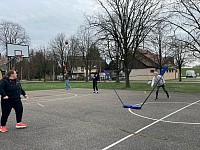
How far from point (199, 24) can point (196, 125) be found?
50.2 feet

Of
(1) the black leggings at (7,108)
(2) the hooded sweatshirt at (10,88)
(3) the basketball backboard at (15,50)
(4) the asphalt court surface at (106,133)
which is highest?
(3) the basketball backboard at (15,50)

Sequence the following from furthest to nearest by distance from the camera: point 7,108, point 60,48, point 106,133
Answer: point 60,48, point 7,108, point 106,133

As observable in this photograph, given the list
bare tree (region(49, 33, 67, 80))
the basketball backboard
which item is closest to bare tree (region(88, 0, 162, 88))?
the basketball backboard

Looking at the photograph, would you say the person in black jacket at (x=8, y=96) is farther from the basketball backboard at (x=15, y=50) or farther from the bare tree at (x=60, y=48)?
the bare tree at (x=60, y=48)

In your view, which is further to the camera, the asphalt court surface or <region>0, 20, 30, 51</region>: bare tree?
<region>0, 20, 30, 51</region>: bare tree

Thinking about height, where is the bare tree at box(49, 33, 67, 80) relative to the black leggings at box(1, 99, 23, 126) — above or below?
above

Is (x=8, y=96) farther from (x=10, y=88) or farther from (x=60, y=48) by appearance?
(x=60, y=48)

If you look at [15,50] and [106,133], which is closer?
[106,133]

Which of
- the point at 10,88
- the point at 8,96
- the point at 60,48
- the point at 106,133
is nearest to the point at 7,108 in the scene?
the point at 8,96

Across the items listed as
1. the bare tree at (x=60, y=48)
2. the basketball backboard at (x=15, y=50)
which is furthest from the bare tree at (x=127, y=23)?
the bare tree at (x=60, y=48)

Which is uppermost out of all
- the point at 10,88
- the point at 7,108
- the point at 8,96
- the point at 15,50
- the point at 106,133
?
the point at 15,50

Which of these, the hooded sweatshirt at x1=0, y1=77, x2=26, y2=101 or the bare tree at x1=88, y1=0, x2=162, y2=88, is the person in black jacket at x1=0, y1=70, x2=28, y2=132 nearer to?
the hooded sweatshirt at x1=0, y1=77, x2=26, y2=101

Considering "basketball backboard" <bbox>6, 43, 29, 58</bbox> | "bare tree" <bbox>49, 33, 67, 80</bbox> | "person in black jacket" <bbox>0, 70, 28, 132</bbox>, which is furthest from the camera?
"bare tree" <bbox>49, 33, 67, 80</bbox>

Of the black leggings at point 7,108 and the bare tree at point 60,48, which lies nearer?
the black leggings at point 7,108
